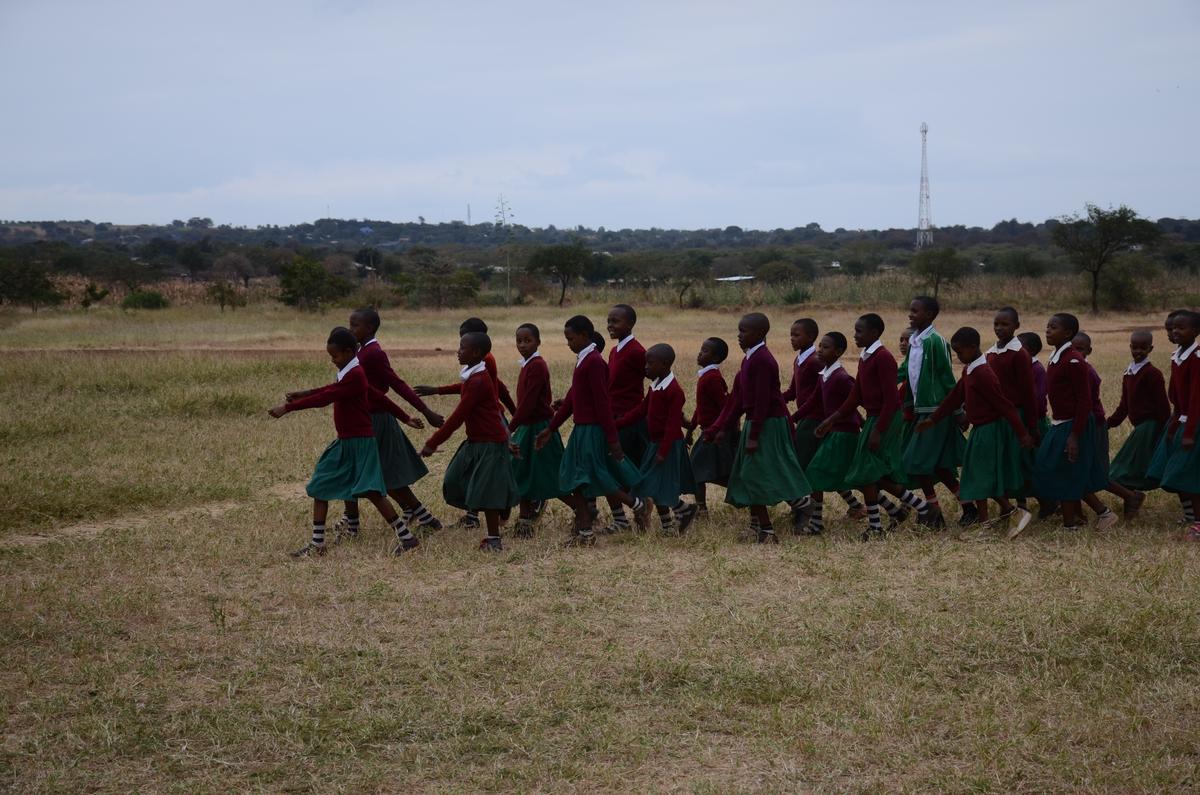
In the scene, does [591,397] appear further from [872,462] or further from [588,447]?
[872,462]

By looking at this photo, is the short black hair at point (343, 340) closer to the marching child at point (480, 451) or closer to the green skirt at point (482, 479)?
the marching child at point (480, 451)

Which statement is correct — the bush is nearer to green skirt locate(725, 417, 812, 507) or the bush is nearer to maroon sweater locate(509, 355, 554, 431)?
maroon sweater locate(509, 355, 554, 431)

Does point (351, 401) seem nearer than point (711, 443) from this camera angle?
Yes

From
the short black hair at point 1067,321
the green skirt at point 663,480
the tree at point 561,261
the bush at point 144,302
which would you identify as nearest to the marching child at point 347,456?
the green skirt at point 663,480

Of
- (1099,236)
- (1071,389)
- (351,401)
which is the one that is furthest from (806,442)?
(1099,236)

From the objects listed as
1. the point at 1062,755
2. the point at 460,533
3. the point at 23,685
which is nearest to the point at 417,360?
→ the point at 460,533

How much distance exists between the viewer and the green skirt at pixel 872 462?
7.78m

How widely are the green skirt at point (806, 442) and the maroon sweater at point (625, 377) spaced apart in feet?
3.88

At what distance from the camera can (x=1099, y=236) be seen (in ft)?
112

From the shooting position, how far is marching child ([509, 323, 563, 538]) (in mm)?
7844

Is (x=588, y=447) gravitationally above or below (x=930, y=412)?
below

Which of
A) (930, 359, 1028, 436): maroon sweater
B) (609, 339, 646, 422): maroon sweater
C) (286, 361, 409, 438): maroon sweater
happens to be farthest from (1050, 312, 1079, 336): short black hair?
(286, 361, 409, 438): maroon sweater

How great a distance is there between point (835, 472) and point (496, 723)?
13.2 feet

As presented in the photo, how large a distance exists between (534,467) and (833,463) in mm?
2055
